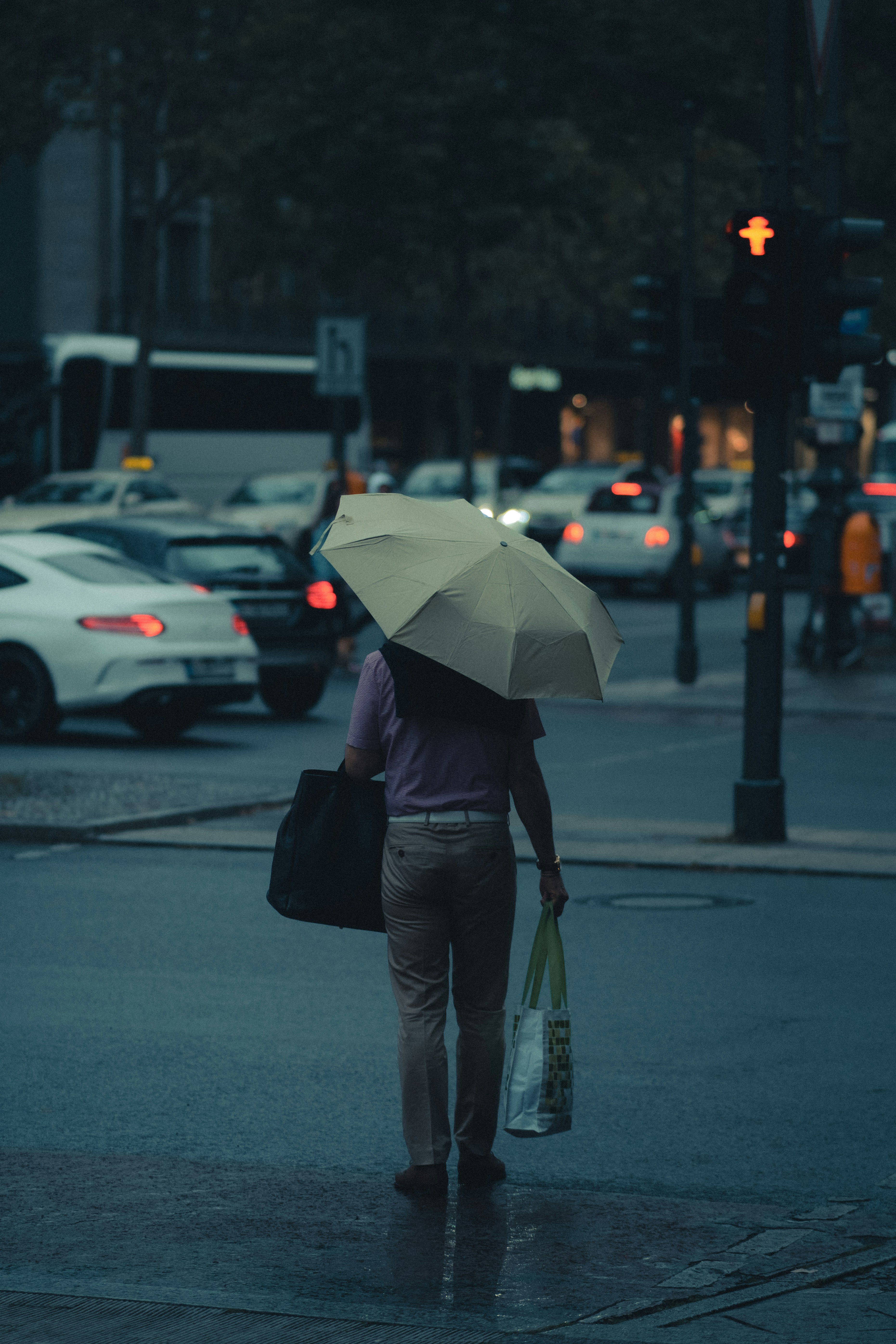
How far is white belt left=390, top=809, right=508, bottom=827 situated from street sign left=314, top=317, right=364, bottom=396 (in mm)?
19976

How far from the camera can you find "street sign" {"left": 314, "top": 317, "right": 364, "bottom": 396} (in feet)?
84.4

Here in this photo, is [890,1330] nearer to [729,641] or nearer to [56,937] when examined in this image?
[56,937]

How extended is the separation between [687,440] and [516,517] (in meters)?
18.6

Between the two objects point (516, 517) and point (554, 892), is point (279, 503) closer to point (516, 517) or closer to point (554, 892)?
point (516, 517)

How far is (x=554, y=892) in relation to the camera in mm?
6094

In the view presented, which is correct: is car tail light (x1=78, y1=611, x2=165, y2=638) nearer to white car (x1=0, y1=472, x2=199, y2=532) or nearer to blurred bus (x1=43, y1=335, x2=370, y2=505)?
white car (x1=0, y1=472, x2=199, y2=532)

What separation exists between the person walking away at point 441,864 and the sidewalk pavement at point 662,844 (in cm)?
608

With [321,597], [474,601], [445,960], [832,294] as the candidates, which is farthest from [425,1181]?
[321,597]

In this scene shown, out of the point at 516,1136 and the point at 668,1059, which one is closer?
the point at 516,1136

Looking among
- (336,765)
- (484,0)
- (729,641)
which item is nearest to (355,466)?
(729,641)

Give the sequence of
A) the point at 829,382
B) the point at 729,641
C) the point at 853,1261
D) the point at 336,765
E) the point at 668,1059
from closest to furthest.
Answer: the point at 853,1261
the point at 668,1059
the point at 829,382
the point at 336,765
the point at 729,641

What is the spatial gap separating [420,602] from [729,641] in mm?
24039

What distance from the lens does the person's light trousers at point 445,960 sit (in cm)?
593

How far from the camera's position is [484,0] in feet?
74.3
